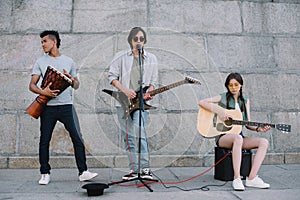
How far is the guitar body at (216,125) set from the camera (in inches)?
158

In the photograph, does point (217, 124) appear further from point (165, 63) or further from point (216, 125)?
point (165, 63)

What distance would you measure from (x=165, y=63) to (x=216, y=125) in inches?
65.9

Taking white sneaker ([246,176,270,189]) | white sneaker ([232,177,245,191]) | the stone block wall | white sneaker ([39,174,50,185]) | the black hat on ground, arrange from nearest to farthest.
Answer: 1. the black hat on ground
2. white sneaker ([232,177,245,191])
3. white sneaker ([246,176,270,189])
4. white sneaker ([39,174,50,185])
5. the stone block wall

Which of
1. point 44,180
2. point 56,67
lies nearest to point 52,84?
point 56,67

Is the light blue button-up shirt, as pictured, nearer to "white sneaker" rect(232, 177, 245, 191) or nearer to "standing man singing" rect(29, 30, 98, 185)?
"standing man singing" rect(29, 30, 98, 185)

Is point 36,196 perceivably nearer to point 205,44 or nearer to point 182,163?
point 182,163

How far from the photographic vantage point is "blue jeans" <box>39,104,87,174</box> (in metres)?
3.94

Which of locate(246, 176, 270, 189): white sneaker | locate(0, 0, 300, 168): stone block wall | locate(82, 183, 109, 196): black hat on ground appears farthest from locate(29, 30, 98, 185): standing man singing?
locate(246, 176, 270, 189): white sneaker

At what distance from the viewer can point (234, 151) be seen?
3.85 m

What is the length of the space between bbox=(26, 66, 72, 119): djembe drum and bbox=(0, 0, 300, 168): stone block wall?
4.12 feet

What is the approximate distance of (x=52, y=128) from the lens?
3998 mm

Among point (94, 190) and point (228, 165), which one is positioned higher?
point (228, 165)

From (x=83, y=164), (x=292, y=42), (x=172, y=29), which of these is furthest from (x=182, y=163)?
(x=292, y=42)

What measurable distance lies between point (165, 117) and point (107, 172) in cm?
124
